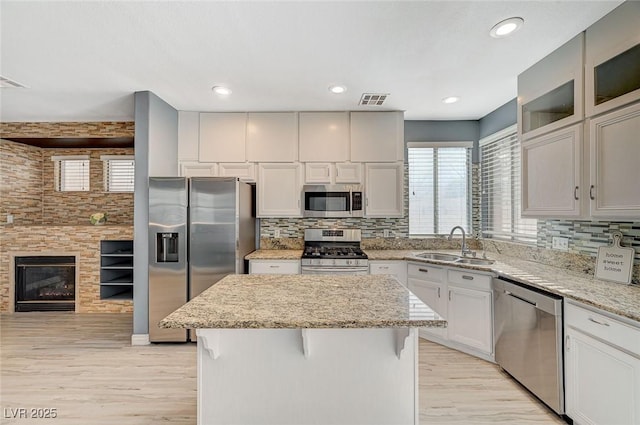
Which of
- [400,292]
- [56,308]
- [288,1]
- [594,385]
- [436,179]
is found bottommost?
[56,308]

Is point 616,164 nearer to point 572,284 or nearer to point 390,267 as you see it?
point 572,284

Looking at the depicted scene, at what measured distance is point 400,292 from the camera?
1.74 metres

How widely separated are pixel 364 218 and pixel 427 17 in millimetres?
2477

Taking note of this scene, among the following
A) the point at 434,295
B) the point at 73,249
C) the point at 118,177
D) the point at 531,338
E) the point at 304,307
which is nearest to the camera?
the point at 304,307

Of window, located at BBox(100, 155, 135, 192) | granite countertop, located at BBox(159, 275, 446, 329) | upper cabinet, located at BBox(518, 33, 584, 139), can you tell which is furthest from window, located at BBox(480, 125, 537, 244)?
window, located at BBox(100, 155, 135, 192)

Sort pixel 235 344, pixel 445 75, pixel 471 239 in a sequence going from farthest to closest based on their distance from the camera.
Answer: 1. pixel 471 239
2. pixel 445 75
3. pixel 235 344

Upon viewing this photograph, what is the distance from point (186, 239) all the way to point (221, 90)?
161cm

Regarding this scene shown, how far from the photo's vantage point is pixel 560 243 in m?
2.71

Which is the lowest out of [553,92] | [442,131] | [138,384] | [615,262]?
[138,384]

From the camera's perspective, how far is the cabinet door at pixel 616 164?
176 centimetres

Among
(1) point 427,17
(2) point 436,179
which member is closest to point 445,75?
(1) point 427,17

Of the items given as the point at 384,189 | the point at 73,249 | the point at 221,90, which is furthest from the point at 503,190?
the point at 73,249

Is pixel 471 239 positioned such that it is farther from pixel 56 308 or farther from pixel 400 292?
pixel 56 308

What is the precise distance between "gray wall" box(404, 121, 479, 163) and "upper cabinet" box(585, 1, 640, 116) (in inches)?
80.5
